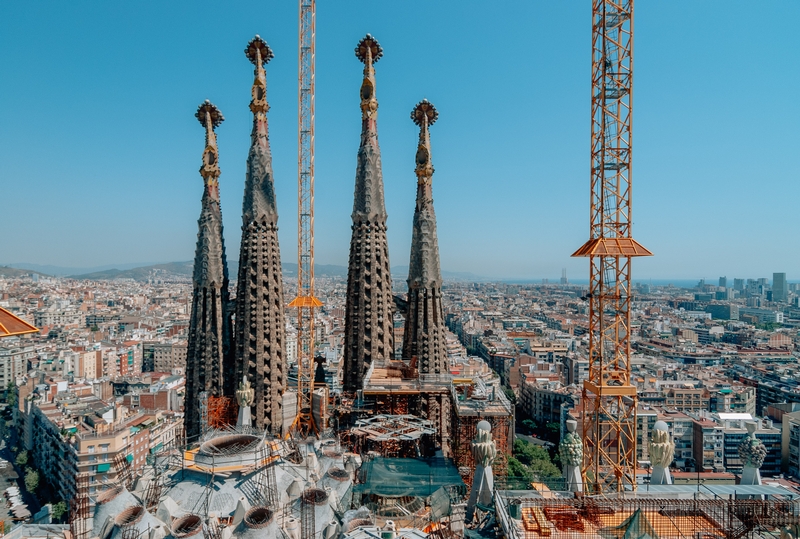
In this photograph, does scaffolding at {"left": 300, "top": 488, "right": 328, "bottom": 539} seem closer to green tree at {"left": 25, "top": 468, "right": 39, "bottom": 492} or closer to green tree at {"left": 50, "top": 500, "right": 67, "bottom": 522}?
green tree at {"left": 50, "top": 500, "right": 67, "bottom": 522}

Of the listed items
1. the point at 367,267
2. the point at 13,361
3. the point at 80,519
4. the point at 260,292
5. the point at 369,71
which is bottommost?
the point at 13,361

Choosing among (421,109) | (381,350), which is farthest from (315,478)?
(421,109)

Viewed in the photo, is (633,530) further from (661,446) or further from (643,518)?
(661,446)

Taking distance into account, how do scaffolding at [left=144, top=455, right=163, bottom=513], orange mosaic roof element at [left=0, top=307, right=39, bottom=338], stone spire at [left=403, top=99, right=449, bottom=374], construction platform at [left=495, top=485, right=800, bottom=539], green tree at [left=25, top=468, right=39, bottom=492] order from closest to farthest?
orange mosaic roof element at [left=0, top=307, right=39, bottom=338] → construction platform at [left=495, top=485, right=800, bottom=539] → scaffolding at [left=144, top=455, right=163, bottom=513] → stone spire at [left=403, top=99, right=449, bottom=374] → green tree at [left=25, top=468, right=39, bottom=492]

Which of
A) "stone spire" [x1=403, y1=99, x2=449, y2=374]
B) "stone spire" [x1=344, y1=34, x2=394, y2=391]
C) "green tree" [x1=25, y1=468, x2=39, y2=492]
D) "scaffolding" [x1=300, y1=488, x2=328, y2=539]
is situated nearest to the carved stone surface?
"scaffolding" [x1=300, y1=488, x2=328, y2=539]

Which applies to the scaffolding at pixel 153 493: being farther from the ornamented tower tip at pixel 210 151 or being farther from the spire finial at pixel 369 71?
the spire finial at pixel 369 71

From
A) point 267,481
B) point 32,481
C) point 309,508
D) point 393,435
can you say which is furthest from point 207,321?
point 32,481

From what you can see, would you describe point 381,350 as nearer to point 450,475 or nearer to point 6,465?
point 450,475
